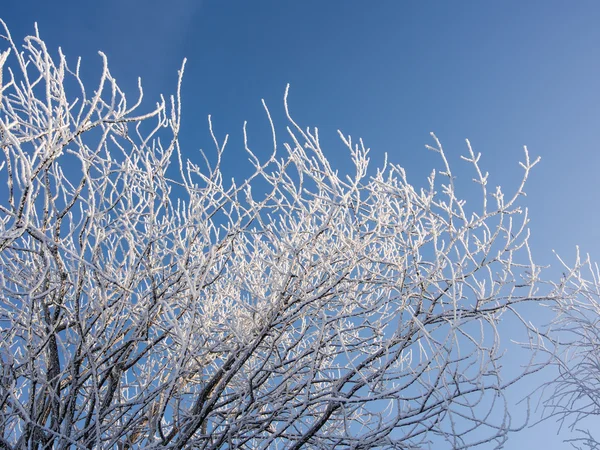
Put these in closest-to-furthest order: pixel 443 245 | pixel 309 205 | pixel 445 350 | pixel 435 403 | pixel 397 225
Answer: pixel 445 350 → pixel 435 403 → pixel 443 245 → pixel 397 225 → pixel 309 205

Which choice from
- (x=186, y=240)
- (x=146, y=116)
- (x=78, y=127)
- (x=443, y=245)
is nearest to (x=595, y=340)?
(x=443, y=245)

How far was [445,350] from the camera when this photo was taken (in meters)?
3.08

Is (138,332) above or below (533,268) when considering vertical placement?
below

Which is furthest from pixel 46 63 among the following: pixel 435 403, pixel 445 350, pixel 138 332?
pixel 435 403

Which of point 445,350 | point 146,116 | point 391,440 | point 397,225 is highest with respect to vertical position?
point 397,225

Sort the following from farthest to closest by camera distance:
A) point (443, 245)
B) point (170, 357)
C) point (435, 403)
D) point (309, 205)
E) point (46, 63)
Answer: point (170, 357) → point (309, 205) → point (443, 245) → point (435, 403) → point (46, 63)

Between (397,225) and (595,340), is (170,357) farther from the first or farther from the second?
(595,340)

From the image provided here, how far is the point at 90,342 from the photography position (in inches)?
166

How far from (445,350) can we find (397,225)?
1135mm

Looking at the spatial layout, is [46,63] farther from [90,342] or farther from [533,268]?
[533,268]

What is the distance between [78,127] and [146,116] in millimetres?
545

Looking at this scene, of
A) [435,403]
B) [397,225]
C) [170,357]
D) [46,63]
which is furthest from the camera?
Result: [170,357]

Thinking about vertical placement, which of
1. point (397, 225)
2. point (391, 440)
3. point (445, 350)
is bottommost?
point (391, 440)

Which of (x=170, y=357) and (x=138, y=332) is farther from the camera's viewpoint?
(x=170, y=357)
